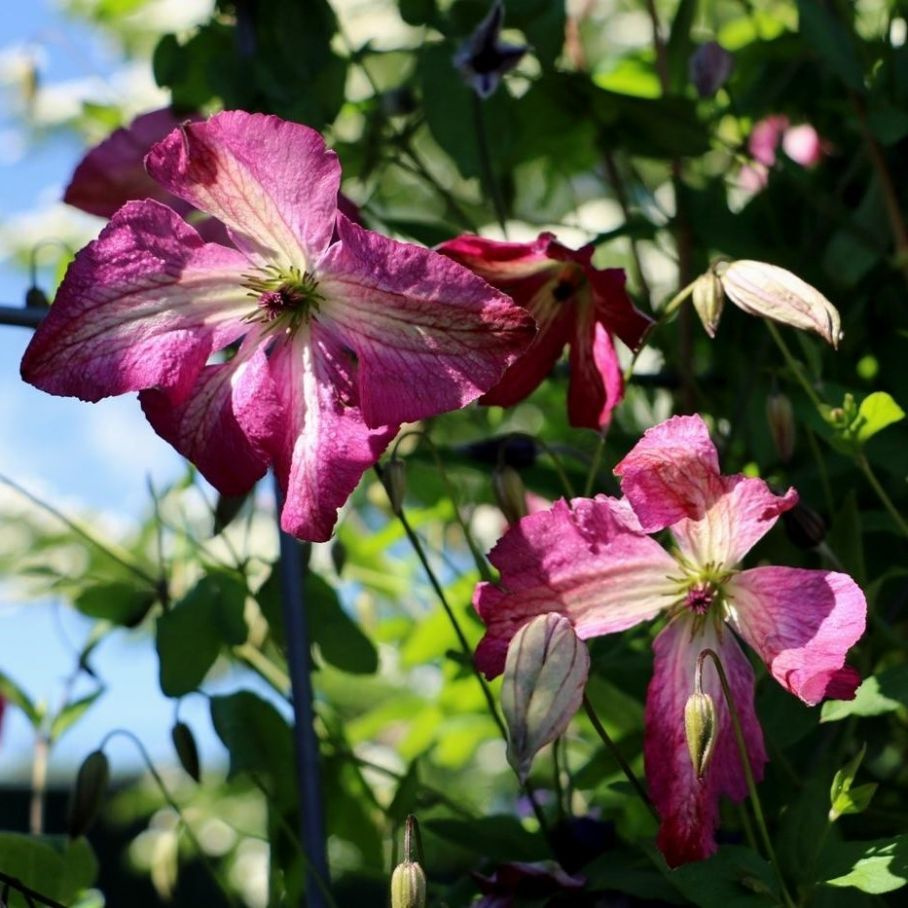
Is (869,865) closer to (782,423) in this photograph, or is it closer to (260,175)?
(782,423)

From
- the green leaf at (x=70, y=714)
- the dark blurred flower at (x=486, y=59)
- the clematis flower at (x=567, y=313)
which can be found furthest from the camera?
the green leaf at (x=70, y=714)

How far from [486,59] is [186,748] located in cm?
38

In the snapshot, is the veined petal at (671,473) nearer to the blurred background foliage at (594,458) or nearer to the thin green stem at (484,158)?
the blurred background foliage at (594,458)

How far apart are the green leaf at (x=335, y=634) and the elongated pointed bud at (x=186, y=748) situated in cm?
8

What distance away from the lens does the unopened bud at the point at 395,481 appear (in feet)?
2.36

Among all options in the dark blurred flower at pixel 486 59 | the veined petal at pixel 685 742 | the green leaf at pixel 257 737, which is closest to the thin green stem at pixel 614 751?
the veined petal at pixel 685 742

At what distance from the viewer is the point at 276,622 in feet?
2.92

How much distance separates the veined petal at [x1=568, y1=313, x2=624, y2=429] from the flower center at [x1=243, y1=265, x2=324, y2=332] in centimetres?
13

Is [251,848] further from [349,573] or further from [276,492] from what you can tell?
[276,492]

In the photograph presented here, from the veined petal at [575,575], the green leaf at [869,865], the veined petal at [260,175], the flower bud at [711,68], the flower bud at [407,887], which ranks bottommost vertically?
the green leaf at [869,865]

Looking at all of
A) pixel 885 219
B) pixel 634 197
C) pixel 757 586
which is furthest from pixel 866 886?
pixel 634 197

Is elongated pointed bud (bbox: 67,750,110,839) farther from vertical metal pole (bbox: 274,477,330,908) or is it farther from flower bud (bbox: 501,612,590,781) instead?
flower bud (bbox: 501,612,590,781)

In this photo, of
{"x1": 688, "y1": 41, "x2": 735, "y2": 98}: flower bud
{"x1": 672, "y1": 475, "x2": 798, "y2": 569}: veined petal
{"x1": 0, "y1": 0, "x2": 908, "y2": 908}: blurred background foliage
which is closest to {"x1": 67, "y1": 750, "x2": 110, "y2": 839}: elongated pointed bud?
{"x1": 0, "y1": 0, "x2": 908, "y2": 908}: blurred background foliage

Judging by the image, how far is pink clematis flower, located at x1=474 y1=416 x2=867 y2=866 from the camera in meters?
0.60
